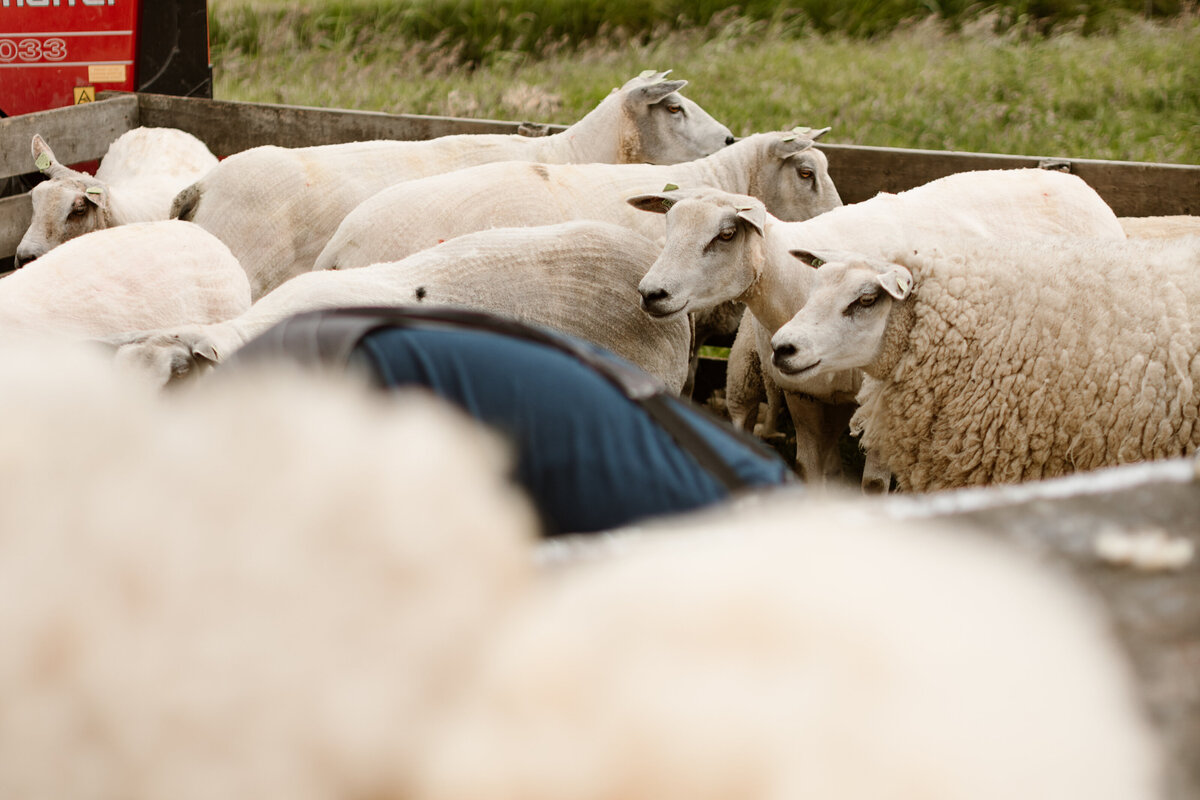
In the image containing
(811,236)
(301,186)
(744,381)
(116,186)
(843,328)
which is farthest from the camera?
(116,186)

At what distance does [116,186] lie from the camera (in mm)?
6020

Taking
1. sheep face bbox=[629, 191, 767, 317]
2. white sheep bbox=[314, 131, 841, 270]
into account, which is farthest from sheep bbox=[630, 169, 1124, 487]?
white sheep bbox=[314, 131, 841, 270]

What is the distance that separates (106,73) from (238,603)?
7.40 metres

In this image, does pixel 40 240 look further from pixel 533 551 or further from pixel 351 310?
pixel 533 551

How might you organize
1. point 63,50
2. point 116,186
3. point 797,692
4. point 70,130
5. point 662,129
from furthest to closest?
point 63,50 → point 70,130 → point 116,186 → point 662,129 → point 797,692

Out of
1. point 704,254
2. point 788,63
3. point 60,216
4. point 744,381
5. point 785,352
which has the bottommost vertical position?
point 744,381

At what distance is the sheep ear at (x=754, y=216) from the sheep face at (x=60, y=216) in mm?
3132

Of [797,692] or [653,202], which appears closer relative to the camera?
[797,692]

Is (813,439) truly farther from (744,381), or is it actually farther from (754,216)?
(754,216)

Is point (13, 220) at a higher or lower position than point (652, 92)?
lower

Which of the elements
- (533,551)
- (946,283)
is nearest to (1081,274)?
(946,283)

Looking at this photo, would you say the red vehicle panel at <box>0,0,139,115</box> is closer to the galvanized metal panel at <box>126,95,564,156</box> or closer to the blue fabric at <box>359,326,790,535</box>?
the galvanized metal panel at <box>126,95,564,156</box>

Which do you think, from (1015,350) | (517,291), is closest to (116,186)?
(517,291)

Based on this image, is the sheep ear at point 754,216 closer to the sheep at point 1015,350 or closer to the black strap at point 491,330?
the sheep at point 1015,350
